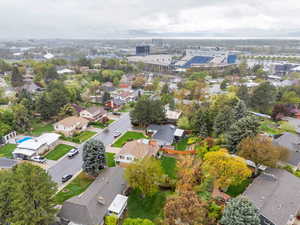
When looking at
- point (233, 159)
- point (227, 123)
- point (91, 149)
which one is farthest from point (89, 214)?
point (227, 123)

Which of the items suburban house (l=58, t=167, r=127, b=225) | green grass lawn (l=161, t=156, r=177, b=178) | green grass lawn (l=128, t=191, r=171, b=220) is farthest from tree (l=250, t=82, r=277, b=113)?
suburban house (l=58, t=167, r=127, b=225)

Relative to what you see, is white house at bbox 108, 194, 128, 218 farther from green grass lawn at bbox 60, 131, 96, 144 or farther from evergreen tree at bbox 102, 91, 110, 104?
evergreen tree at bbox 102, 91, 110, 104

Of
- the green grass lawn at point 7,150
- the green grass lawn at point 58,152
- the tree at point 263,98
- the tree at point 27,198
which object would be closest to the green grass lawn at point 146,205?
the tree at point 27,198

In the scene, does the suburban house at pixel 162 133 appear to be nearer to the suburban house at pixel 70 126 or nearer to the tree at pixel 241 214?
the suburban house at pixel 70 126

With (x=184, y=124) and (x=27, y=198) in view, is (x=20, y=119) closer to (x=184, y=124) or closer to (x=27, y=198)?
(x=27, y=198)

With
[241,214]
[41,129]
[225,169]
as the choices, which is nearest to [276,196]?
[225,169]
